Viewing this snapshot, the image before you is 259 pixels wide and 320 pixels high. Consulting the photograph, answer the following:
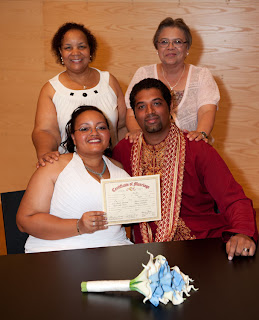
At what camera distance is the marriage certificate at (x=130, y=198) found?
7.18ft

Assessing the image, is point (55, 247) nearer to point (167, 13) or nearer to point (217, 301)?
point (217, 301)

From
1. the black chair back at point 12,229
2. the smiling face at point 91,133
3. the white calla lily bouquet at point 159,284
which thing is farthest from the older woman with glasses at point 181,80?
the white calla lily bouquet at point 159,284

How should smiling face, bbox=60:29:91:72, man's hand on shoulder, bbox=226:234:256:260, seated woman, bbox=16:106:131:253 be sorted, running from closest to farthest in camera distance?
man's hand on shoulder, bbox=226:234:256:260 → seated woman, bbox=16:106:131:253 → smiling face, bbox=60:29:91:72

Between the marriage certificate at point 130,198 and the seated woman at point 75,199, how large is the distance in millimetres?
70

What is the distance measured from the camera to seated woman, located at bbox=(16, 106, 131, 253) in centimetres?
232

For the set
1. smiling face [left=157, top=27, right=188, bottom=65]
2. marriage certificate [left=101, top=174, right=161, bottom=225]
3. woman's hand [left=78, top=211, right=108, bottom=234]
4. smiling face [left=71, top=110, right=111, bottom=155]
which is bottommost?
woman's hand [left=78, top=211, right=108, bottom=234]

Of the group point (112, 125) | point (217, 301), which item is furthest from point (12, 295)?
point (112, 125)

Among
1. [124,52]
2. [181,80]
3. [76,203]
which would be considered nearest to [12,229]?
[76,203]

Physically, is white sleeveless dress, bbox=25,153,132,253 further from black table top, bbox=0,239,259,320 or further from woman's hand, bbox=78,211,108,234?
black table top, bbox=0,239,259,320

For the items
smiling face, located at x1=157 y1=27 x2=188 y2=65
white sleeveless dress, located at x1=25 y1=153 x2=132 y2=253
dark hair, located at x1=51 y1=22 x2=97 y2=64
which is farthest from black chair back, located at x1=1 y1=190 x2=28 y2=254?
smiling face, located at x1=157 y1=27 x2=188 y2=65

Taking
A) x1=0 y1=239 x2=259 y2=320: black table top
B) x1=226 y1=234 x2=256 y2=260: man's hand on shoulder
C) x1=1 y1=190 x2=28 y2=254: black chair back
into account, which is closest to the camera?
x1=0 y1=239 x2=259 y2=320: black table top

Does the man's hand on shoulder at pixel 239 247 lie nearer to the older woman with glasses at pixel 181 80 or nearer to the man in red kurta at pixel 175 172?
the man in red kurta at pixel 175 172

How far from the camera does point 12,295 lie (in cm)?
160

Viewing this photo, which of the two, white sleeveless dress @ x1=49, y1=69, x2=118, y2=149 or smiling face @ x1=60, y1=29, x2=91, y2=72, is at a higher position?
smiling face @ x1=60, y1=29, x2=91, y2=72
